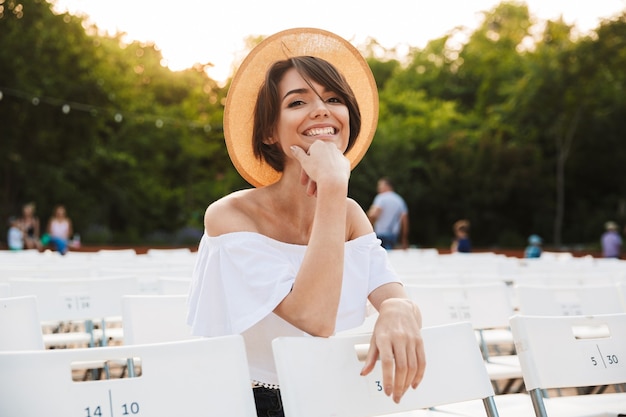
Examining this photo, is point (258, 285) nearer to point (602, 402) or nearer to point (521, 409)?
point (521, 409)

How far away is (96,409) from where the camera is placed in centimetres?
182

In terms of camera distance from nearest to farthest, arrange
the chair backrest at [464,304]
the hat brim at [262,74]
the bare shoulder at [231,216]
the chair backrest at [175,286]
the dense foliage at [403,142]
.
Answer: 1. the bare shoulder at [231,216]
2. the hat brim at [262,74]
3. the chair backrest at [464,304]
4. the chair backrest at [175,286]
5. the dense foliage at [403,142]

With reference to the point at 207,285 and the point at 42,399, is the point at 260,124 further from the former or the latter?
the point at 42,399

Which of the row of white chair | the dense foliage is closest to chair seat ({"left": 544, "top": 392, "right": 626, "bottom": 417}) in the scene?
the row of white chair

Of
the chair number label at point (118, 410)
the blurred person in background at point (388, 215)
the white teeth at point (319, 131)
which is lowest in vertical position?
the chair number label at point (118, 410)

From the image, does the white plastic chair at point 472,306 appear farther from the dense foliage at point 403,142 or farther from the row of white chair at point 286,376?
the dense foliage at point 403,142

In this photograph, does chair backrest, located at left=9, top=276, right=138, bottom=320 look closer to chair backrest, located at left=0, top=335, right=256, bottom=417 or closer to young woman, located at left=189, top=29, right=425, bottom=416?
young woman, located at left=189, top=29, right=425, bottom=416

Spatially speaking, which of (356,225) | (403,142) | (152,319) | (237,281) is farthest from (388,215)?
(403,142)

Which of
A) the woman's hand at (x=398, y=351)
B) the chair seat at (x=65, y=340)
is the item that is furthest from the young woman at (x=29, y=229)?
the woman's hand at (x=398, y=351)

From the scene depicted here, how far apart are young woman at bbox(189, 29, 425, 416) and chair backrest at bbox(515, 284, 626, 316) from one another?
2077 millimetres

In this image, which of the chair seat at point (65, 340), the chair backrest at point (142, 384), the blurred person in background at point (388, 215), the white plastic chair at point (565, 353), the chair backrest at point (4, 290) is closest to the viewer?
the chair backrest at point (142, 384)

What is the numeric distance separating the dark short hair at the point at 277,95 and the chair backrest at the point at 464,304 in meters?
1.79

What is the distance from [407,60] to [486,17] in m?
7.62

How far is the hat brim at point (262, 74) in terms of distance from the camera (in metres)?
2.26
